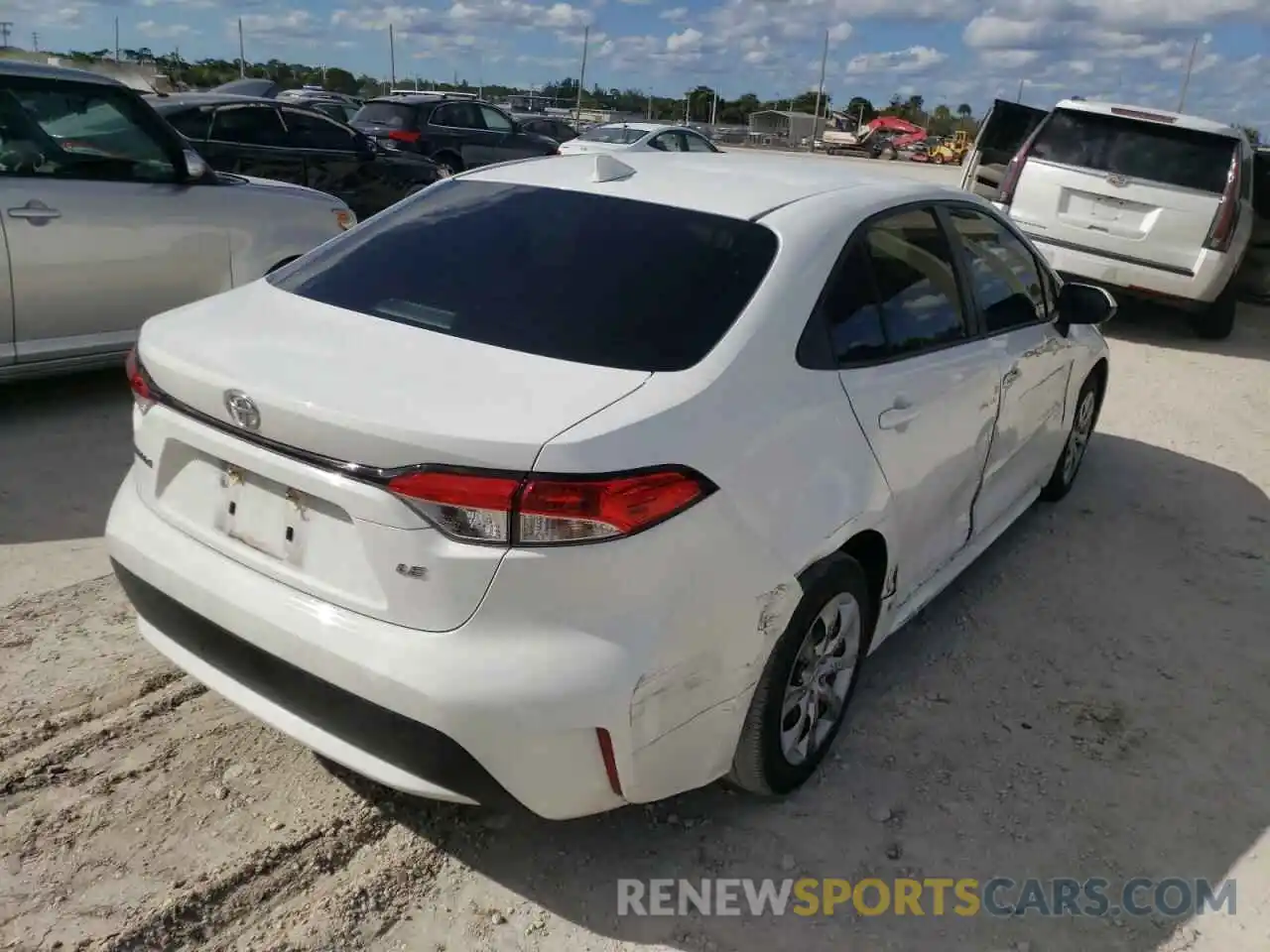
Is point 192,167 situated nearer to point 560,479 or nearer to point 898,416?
point 898,416

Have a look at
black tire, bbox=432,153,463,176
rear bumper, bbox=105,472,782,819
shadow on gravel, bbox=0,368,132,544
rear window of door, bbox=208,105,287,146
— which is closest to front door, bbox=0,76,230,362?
shadow on gravel, bbox=0,368,132,544

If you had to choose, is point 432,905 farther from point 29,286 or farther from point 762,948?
point 29,286

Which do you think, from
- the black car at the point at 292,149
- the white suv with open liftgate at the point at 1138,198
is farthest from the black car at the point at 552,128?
the white suv with open liftgate at the point at 1138,198

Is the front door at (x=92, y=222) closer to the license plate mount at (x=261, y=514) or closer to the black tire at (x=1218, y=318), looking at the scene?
the license plate mount at (x=261, y=514)

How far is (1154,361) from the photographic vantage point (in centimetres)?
882

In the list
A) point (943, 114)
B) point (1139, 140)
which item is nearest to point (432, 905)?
point (1139, 140)

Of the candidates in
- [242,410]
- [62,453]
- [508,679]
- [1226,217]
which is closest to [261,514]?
[242,410]

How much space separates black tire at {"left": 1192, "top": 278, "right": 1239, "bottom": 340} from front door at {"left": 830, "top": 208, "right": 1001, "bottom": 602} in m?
7.25

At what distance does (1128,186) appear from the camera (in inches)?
349

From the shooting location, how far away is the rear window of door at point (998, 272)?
380cm

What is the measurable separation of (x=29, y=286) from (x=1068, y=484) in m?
5.20

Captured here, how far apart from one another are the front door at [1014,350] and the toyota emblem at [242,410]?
2.48 metres

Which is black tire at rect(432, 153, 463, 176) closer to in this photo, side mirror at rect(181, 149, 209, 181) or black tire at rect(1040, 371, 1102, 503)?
side mirror at rect(181, 149, 209, 181)

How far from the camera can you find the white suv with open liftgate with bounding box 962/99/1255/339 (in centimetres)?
880
